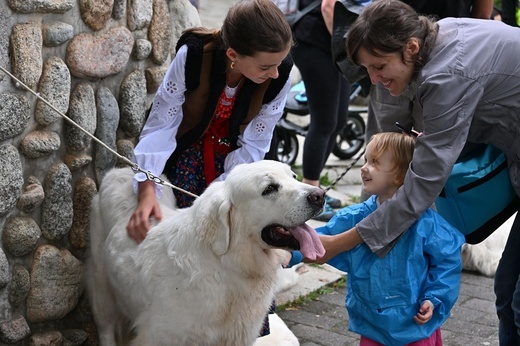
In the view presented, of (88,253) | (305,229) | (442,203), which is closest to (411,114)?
(442,203)

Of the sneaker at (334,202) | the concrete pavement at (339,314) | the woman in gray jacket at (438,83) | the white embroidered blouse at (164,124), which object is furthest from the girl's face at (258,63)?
the sneaker at (334,202)

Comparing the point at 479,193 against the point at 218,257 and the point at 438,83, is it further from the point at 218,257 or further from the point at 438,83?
the point at 218,257

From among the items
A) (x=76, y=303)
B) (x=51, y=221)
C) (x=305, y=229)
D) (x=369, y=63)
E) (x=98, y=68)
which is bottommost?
(x=76, y=303)

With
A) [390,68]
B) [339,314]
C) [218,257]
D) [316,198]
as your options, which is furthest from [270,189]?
[339,314]

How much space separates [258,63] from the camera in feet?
12.0

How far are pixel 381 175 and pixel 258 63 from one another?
29.8 inches

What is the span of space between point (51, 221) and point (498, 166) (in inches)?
84.3

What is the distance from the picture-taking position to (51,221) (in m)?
3.94

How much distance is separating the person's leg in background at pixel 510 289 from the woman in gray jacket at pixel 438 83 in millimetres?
361

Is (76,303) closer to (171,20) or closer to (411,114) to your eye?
(171,20)

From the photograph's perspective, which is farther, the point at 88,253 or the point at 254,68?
the point at 88,253

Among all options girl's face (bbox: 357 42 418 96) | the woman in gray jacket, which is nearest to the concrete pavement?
the woman in gray jacket

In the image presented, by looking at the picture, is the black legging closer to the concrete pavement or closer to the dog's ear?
the concrete pavement

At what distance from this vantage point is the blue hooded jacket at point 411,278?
3.51 m
